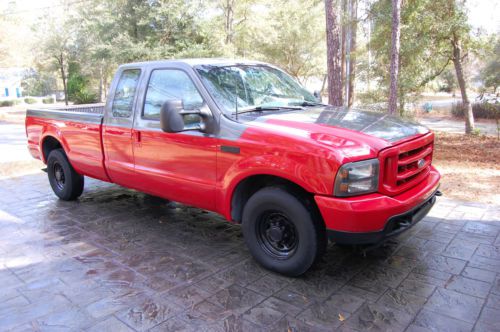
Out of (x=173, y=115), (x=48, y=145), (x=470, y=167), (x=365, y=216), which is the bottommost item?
(x=470, y=167)

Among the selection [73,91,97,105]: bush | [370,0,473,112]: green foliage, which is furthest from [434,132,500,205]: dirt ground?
[73,91,97,105]: bush

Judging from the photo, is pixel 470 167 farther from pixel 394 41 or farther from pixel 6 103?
pixel 6 103

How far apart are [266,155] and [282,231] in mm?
696

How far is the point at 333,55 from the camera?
905 centimetres

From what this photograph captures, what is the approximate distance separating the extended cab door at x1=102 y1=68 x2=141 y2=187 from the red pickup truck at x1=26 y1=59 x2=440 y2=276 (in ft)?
0.05

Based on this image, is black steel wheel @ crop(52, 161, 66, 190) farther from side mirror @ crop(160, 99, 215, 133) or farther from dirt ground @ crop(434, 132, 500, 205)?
dirt ground @ crop(434, 132, 500, 205)

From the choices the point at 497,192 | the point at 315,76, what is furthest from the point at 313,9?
the point at 497,192

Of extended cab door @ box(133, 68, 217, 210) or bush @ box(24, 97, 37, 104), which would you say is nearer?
extended cab door @ box(133, 68, 217, 210)

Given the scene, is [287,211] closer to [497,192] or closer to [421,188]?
[421,188]

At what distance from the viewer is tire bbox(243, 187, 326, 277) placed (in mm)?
3373

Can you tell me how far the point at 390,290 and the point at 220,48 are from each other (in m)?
13.8

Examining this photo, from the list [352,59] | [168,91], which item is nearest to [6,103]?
[352,59]

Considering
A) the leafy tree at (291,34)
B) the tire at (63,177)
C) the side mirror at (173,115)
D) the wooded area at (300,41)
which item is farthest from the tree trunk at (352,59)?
the side mirror at (173,115)

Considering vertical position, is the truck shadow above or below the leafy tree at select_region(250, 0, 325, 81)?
below
